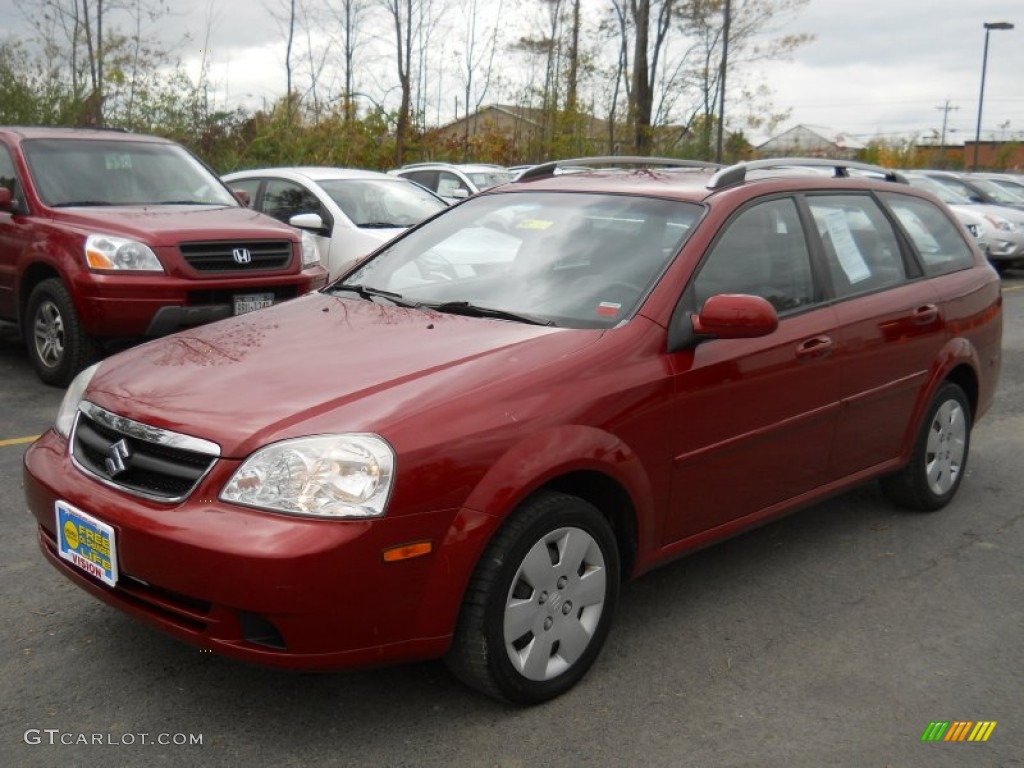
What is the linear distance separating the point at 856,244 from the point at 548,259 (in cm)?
152

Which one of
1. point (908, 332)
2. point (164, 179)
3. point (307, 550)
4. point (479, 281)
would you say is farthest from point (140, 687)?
point (164, 179)

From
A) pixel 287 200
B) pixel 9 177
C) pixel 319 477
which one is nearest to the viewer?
pixel 319 477

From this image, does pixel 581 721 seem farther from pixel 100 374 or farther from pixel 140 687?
pixel 100 374

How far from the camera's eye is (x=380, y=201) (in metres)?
10.2

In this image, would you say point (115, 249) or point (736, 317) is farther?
point (115, 249)

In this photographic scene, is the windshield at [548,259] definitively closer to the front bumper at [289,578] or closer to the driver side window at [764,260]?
the driver side window at [764,260]

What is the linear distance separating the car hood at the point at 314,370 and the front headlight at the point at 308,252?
4034mm

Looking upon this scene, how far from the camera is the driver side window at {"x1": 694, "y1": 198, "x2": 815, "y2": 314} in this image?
12.5 feet

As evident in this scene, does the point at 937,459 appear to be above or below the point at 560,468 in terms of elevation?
below

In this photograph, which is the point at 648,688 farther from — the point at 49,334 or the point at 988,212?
the point at 988,212

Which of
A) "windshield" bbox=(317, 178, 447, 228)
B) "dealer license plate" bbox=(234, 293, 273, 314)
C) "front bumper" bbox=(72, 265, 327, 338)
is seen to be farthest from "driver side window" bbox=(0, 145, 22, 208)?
"windshield" bbox=(317, 178, 447, 228)

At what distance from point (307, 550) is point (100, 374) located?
128cm

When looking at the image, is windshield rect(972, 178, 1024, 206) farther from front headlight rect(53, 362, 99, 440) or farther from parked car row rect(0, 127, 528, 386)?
front headlight rect(53, 362, 99, 440)

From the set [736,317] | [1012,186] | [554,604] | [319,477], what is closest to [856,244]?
[736,317]
